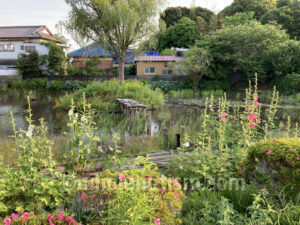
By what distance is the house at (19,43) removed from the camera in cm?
2653

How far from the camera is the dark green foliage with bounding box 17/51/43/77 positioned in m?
21.4

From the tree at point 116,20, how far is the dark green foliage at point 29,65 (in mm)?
9206

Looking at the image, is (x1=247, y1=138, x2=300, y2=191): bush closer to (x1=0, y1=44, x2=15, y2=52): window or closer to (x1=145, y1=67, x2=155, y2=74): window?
(x1=145, y1=67, x2=155, y2=74): window

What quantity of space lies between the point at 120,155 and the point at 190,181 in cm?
181

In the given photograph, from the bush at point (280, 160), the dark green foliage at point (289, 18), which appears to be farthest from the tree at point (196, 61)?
the bush at point (280, 160)

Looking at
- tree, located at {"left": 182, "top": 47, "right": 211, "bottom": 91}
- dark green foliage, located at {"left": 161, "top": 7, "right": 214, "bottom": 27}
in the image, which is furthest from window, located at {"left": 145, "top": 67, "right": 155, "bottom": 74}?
dark green foliage, located at {"left": 161, "top": 7, "right": 214, "bottom": 27}

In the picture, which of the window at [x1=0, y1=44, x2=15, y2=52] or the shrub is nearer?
the shrub

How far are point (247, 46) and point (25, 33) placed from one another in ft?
78.5

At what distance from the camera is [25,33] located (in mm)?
27500

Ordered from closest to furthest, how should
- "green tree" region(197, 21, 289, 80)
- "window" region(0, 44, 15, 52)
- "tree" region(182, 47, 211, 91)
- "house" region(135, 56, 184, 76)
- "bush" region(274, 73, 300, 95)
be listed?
"bush" region(274, 73, 300, 95)
"tree" region(182, 47, 211, 91)
"green tree" region(197, 21, 289, 80)
"house" region(135, 56, 184, 76)
"window" region(0, 44, 15, 52)

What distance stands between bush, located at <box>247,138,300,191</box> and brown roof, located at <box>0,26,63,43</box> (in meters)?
28.4

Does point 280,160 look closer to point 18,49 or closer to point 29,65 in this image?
point 29,65

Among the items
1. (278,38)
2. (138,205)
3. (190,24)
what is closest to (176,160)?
(138,205)

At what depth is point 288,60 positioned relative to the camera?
17641 millimetres
